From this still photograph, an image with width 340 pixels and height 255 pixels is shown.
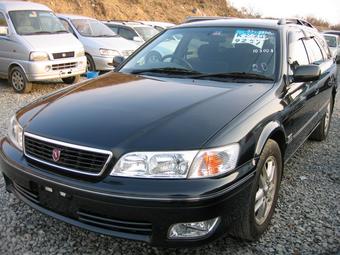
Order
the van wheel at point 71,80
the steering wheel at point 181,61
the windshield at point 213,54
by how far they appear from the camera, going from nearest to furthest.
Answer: the windshield at point 213,54 < the steering wheel at point 181,61 < the van wheel at point 71,80

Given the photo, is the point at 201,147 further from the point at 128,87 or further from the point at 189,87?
the point at 128,87

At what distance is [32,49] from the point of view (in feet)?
26.9

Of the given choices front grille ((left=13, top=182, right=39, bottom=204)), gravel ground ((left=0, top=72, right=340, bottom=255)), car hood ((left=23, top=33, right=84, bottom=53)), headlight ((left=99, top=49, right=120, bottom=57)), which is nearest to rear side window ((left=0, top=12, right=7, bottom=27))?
car hood ((left=23, top=33, right=84, bottom=53))

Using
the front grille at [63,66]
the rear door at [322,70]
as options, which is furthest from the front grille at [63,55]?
the rear door at [322,70]

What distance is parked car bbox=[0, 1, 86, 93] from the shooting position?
8.27 m

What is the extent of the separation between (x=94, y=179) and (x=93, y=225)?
0.31 metres

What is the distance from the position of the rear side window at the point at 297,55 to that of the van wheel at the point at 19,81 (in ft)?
19.5

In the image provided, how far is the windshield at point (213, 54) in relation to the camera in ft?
12.0

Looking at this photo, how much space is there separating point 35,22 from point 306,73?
7.01 meters

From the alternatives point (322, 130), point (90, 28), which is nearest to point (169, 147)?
point (322, 130)

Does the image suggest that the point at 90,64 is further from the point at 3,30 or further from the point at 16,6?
the point at 3,30

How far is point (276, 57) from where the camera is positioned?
144 inches

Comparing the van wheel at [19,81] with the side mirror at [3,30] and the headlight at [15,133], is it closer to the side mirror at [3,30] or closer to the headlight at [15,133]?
the side mirror at [3,30]

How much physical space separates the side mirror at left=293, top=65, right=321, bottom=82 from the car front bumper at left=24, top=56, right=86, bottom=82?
236 inches
